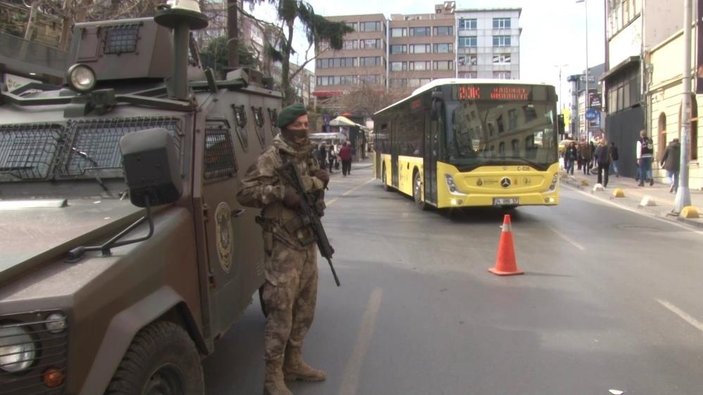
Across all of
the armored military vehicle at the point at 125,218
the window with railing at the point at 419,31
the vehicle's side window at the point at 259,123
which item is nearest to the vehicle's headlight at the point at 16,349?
the armored military vehicle at the point at 125,218

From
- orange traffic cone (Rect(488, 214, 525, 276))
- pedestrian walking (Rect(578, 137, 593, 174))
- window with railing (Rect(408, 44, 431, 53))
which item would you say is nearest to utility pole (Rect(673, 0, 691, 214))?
orange traffic cone (Rect(488, 214, 525, 276))

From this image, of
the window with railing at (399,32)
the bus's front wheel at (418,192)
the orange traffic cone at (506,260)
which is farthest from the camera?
the window with railing at (399,32)

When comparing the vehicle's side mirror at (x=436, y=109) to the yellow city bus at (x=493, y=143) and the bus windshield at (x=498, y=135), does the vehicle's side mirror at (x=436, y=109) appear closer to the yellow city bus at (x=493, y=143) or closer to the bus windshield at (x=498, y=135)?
the yellow city bus at (x=493, y=143)

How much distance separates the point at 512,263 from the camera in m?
8.33

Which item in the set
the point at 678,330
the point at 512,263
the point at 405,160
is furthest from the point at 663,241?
the point at 405,160

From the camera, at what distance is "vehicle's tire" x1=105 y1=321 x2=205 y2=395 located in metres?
2.68

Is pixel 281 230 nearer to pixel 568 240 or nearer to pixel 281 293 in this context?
pixel 281 293

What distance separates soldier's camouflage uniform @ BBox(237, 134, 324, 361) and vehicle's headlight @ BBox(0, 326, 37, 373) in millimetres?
1843

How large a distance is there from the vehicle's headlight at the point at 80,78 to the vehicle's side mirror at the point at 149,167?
1.57 meters

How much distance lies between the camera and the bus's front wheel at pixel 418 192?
634 inches

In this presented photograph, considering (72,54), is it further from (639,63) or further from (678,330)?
(639,63)

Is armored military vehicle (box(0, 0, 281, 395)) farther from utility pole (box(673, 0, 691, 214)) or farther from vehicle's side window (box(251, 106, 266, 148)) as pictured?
utility pole (box(673, 0, 691, 214))

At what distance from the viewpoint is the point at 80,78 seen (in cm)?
407

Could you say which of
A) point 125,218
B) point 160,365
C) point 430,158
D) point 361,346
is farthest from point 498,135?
point 160,365
